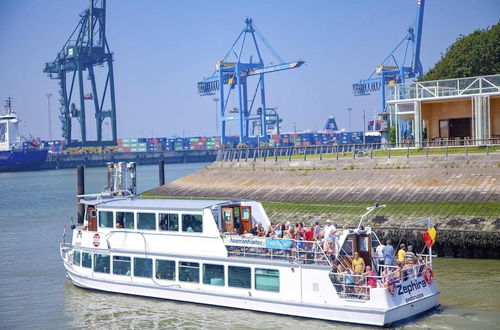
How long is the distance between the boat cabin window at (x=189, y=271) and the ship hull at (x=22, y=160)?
450 feet

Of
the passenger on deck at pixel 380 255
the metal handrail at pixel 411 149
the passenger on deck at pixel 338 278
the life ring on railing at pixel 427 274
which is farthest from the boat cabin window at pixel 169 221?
the metal handrail at pixel 411 149

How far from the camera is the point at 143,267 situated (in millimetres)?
26969

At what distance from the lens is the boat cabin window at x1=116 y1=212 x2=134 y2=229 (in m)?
27.5

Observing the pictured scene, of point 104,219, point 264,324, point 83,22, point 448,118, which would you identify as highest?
point 83,22

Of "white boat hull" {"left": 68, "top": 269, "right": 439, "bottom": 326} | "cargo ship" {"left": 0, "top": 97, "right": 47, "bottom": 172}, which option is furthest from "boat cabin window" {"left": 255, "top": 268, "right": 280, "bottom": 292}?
"cargo ship" {"left": 0, "top": 97, "right": 47, "bottom": 172}

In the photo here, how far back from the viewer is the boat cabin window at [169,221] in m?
26.2

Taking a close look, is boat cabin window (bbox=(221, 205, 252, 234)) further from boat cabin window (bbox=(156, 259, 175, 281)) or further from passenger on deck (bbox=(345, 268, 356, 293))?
passenger on deck (bbox=(345, 268, 356, 293))

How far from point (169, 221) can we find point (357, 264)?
727 cm

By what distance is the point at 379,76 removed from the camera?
149 metres

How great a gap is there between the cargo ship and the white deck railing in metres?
118

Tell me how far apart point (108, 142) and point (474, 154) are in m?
162

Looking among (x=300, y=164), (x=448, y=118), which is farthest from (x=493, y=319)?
(x=448, y=118)

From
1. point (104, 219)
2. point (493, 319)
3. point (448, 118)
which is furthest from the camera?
point (448, 118)

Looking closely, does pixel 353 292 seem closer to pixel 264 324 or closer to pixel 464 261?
pixel 264 324
